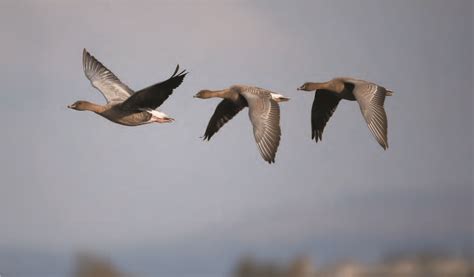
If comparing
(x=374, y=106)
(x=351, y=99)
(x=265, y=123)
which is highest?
(x=351, y=99)

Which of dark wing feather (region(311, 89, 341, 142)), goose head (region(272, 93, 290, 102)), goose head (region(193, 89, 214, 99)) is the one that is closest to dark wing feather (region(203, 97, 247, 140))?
goose head (region(193, 89, 214, 99))

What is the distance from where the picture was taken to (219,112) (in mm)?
14070

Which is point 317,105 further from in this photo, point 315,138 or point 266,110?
point 266,110

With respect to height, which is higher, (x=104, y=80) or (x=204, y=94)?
(x=104, y=80)

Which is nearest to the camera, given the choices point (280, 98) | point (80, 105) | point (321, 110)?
point (280, 98)

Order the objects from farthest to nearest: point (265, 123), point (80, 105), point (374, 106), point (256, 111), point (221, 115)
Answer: point (221, 115)
point (80, 105)
point (374, 106)
point (256, 111)
point (265, 123)

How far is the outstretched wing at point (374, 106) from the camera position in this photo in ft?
41.3

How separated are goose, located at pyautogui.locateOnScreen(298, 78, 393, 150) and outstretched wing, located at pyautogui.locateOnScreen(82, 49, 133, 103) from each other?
234 centimetres

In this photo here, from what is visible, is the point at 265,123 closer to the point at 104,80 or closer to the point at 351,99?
the point at 351,99

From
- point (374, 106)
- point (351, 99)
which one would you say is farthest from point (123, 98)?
point (374, 106)

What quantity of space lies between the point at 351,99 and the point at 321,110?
0.61 m

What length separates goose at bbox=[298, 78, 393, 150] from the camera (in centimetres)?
1267

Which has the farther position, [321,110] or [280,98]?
[321,110]

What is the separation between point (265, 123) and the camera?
12.4 meters
